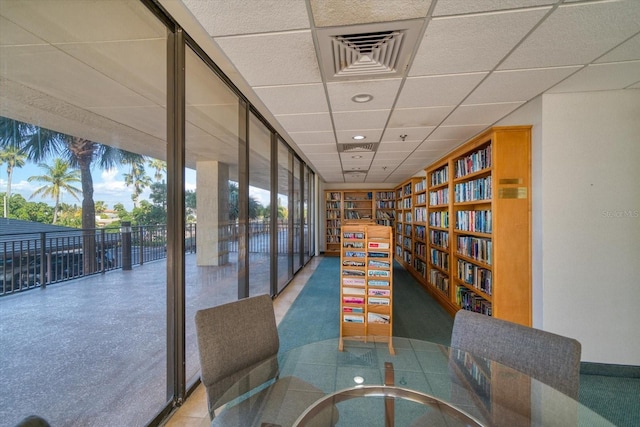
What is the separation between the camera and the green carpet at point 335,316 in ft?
9.14


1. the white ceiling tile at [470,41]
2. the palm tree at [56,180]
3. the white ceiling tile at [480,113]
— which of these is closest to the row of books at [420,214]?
the white ceiling tile at [480,113]

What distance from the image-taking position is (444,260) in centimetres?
396

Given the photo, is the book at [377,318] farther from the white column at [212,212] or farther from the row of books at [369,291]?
the white column at [212,212]

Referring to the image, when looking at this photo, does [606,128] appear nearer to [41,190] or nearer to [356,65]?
[356,65]

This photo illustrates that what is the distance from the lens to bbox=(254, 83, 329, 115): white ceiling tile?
2062 millimetres

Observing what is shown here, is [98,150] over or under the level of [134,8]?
under

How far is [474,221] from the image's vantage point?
9.91 feet

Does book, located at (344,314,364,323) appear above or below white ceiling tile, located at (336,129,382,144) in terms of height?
below

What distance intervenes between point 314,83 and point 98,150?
1.50 metres

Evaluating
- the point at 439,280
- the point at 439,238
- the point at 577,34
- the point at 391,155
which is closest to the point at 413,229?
the point at 439,238

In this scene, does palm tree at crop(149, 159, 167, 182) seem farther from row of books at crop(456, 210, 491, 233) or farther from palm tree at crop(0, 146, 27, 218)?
row of books at crop(456, 210, 491, 233)

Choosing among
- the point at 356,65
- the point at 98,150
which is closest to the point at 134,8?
the point at 98,150

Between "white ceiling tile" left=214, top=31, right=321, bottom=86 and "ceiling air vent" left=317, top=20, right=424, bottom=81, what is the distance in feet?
0.35

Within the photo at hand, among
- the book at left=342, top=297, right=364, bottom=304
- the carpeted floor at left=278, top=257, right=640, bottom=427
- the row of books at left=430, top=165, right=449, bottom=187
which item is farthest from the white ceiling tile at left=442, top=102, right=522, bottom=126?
the carpeted floor at left=278, top=257, right=640, bottom=427
